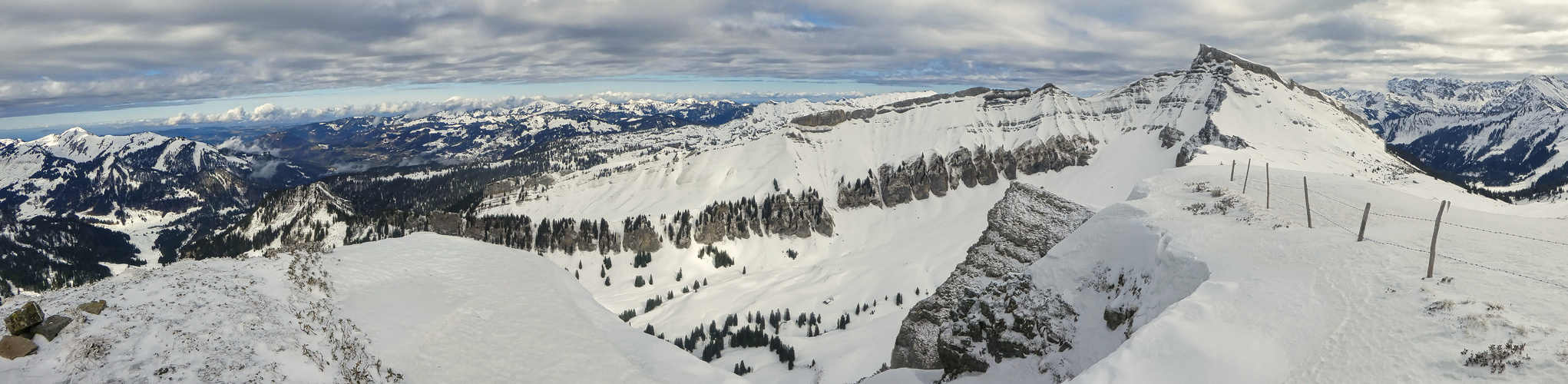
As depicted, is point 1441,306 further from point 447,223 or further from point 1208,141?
point 1208,141

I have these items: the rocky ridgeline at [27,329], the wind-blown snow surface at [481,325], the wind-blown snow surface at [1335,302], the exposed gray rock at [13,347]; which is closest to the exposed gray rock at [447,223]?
the wind-blown snow surface at [481,325]

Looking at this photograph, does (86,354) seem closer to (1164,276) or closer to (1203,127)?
(1164,276)

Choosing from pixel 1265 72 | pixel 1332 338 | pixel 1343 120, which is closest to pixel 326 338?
pixel 1332 338

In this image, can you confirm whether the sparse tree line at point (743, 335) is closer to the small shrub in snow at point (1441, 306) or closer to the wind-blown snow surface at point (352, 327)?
the wind-blown snow surface at point (352, 327)

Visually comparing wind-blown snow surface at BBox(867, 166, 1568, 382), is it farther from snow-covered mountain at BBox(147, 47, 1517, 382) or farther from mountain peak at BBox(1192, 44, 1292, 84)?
mountain peak at BBox(1192, 44, 1292, 84)

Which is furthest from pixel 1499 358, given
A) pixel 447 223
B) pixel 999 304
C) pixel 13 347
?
pixel 447 223
